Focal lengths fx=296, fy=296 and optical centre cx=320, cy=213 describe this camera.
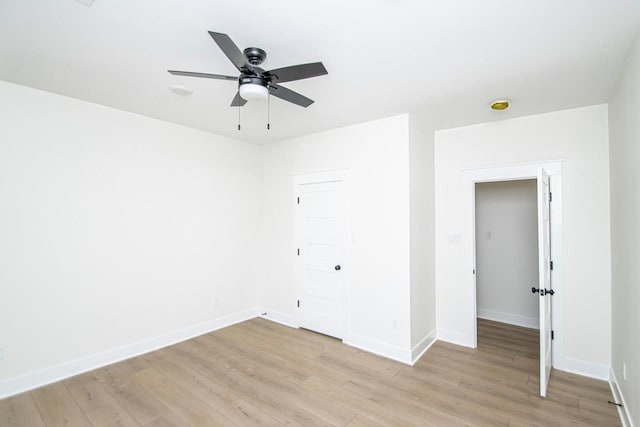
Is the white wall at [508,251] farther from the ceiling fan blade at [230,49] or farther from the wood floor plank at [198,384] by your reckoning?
the ceiling fan blade at [230,49]

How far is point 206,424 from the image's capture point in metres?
2.30

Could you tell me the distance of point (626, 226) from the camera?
7.58 feet

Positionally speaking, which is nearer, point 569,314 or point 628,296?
point 628,296

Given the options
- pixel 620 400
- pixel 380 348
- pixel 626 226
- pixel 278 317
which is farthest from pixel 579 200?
pixel 278 317

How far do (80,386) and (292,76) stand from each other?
3387mm

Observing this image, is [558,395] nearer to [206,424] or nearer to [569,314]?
[569,314]

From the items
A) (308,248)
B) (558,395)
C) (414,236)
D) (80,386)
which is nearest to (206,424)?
(80,386)

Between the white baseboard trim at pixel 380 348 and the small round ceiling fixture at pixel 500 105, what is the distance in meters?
2.75

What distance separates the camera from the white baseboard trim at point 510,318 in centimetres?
434

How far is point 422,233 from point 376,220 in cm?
60

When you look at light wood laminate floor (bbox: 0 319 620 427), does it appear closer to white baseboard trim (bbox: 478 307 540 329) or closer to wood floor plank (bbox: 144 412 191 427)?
wood floor plank (bbox: 144 412 191 427)

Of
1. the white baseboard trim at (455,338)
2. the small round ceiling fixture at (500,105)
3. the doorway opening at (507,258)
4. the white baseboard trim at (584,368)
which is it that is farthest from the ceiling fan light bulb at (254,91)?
the doorway opening at (507,258)

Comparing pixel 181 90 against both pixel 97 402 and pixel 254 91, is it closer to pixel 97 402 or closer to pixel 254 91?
pixel 254 91

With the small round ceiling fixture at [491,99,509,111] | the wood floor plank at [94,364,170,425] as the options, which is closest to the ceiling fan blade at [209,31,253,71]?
the small round ceiling fixture at [491,99,509,111]
